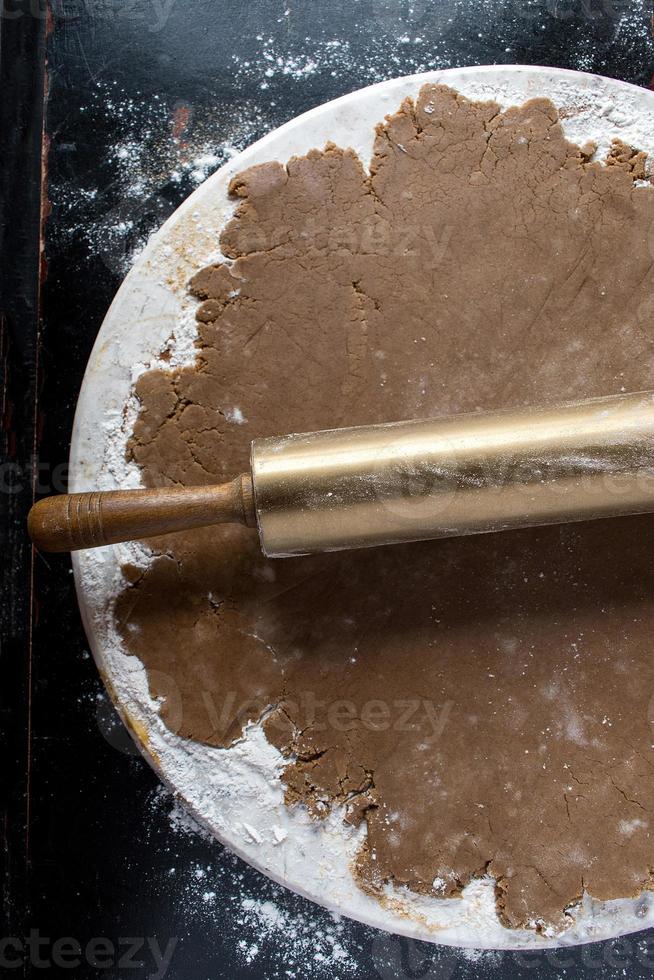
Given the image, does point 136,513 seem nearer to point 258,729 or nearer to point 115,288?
point 258,729

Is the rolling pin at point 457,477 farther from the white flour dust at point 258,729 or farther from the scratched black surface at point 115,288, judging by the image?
the scratched black surface at point 115,288

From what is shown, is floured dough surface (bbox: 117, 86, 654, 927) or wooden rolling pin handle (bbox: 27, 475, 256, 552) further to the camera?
floured dough surface (bbox: 117, 86, 654, 927)

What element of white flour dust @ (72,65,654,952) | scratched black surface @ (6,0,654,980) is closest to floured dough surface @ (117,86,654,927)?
white flour dust @ (72,65,654,952)

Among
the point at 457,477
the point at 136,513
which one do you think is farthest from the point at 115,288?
the point at 457,477

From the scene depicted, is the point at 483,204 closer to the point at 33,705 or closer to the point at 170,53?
the point at 170,53

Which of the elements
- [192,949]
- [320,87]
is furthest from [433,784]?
[320,87]

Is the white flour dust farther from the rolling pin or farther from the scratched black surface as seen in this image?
the rolling pin
